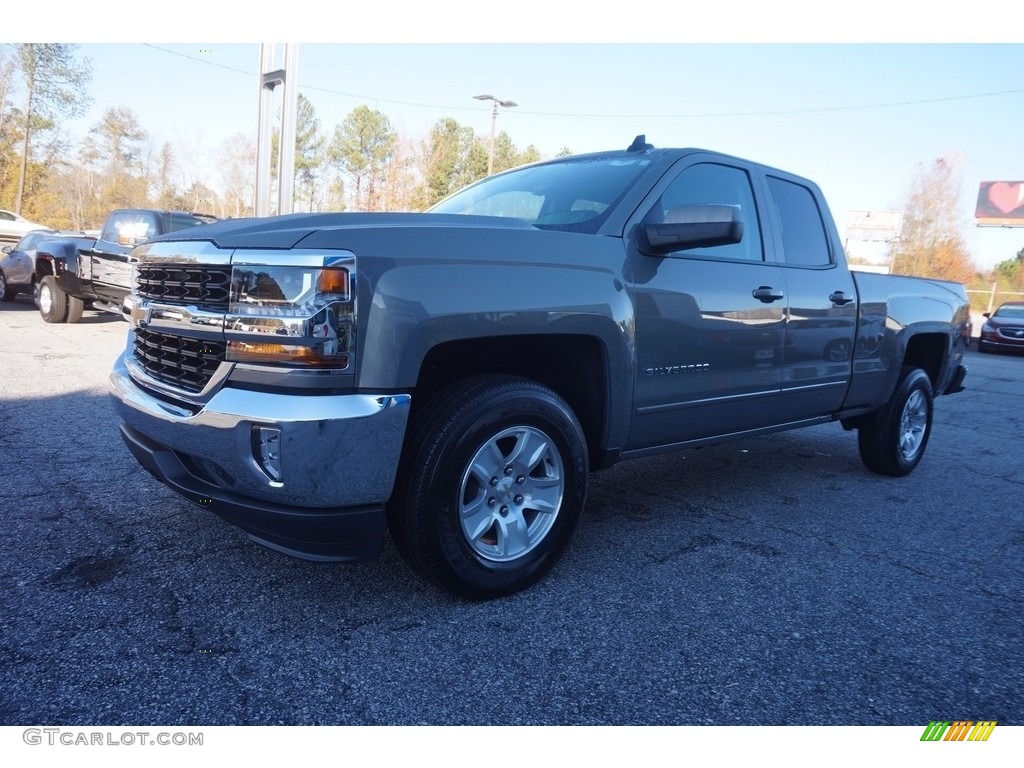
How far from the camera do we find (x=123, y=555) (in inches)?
112

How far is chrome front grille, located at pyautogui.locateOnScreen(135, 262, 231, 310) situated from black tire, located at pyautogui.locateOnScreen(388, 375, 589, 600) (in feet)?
2.62

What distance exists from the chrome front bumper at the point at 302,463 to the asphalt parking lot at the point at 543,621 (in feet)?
1.26

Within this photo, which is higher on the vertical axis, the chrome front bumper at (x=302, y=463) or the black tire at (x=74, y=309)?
the chrome front bumper at (x=302, y=463)

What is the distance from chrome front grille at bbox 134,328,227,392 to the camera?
2.37 metres

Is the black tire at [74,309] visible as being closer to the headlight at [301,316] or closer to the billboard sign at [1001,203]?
the headlight at [301,316]

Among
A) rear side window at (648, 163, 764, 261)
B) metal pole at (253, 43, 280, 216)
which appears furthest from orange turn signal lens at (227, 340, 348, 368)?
metal pole at (253, 43, 280, 216)

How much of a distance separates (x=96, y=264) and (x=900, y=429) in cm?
1026

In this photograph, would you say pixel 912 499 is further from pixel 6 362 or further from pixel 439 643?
pixel 6 362

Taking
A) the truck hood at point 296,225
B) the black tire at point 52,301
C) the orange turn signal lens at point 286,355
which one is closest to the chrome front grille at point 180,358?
the orange turn signal lens at point 286,355

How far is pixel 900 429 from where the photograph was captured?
4914mm

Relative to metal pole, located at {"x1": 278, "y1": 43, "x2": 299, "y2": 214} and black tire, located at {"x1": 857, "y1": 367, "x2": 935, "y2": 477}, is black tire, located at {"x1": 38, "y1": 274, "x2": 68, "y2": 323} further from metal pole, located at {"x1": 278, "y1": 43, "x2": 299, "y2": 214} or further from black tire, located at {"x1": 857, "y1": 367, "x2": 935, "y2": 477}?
black tire, located at {"x1": 857, "y1": 367, "x2": 935, "y2": 477}
